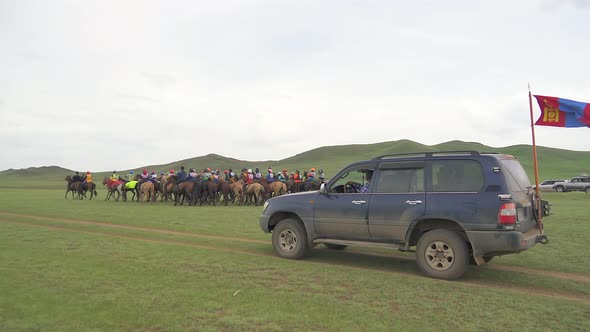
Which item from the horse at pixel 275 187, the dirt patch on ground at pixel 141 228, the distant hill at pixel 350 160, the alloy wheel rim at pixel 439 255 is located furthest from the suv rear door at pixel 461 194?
the distant hill at pixel 350 160

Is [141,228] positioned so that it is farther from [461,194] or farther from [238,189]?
[238,189]

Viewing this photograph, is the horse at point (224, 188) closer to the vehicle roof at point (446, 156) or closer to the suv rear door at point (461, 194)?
the vehicle roof at point (446, 156)

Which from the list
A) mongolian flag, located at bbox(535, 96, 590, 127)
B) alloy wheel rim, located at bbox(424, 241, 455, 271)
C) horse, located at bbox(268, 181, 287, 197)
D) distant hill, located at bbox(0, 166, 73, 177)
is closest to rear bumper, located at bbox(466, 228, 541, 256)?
alloy wheel rim, located at bbox(424, 241, 455, 271)

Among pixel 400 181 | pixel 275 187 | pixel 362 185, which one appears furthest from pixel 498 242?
pixel 275 187

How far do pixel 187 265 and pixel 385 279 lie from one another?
4017 millimetres

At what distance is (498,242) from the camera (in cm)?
716

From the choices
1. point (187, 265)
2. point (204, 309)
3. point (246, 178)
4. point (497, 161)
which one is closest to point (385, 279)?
point (497, 161)

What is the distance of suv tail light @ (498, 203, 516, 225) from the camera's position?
7.06 metres

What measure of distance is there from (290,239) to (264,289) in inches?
111

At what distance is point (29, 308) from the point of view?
6.06 m

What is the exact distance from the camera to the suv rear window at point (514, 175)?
24.3ft

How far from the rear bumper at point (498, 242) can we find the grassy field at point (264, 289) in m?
0.64

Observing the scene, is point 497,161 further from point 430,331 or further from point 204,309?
point 204,309

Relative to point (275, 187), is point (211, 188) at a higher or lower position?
lower
